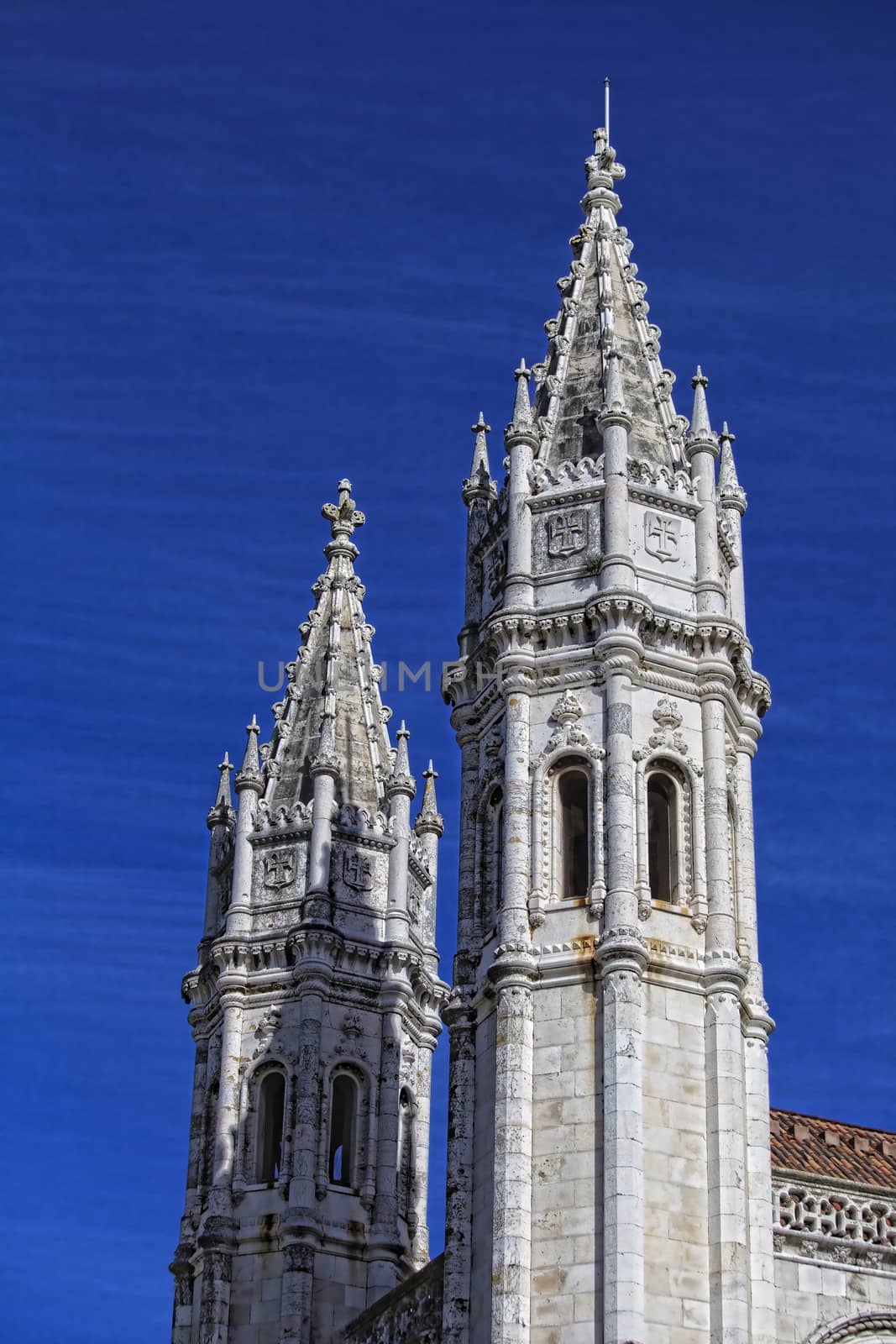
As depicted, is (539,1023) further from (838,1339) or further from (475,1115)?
(838,1339)

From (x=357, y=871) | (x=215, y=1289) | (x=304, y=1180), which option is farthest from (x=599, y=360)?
(x=215, y=1289)

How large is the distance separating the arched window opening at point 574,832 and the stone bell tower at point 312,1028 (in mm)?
11682

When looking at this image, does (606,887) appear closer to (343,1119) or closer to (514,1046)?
(514,1046)

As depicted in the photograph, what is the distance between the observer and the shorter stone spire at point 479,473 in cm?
3881

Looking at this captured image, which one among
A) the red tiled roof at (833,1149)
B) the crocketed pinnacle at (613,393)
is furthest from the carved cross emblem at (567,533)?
the red tiled roof at (833,1149)

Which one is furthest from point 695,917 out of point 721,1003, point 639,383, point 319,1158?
point 319,1158

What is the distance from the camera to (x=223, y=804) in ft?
163

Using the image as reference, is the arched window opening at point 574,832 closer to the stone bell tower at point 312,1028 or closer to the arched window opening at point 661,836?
the arched window opening at point 661,836

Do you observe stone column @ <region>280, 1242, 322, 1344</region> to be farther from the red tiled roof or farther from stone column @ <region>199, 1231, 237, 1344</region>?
the red tiled roof

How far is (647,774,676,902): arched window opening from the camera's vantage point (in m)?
34.1

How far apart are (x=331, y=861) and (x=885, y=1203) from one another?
15560 mm

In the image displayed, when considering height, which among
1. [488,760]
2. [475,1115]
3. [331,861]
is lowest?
[475,1115]

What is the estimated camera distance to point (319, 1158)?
147ft

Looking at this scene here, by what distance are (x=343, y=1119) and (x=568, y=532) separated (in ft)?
46.6
